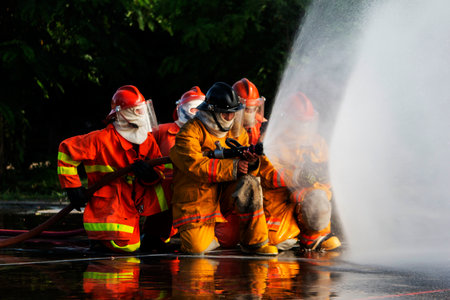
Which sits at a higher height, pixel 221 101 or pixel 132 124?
pixel 221 101

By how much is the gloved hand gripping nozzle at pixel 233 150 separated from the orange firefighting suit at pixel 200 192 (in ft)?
0.20

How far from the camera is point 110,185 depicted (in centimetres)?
705

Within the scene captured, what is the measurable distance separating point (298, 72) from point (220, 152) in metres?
2.88

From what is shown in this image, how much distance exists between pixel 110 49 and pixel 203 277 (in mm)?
10068

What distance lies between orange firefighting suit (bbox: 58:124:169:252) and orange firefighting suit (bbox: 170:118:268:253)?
1.03 ft

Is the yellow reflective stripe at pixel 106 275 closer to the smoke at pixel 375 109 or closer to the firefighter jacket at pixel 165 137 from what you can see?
the smoke at pixel 375 109

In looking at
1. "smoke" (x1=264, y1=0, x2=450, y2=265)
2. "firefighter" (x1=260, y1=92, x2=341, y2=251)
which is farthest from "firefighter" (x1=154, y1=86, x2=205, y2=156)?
"firefighter" (x1=260, y1=92, x2=341, y2=251)

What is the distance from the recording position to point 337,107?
893 centimetres

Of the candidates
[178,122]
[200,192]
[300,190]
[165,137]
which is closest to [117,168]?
[200,192]

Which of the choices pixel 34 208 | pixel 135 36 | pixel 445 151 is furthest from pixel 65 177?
pixel 135 36

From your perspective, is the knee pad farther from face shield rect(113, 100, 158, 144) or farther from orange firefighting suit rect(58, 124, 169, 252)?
face shield rect(113, 100, 158, 144)

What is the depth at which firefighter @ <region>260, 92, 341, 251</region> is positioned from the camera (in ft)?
24.1

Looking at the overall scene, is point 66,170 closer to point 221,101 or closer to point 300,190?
point 221,101

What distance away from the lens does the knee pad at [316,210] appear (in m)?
7.31
